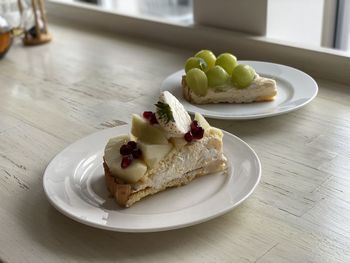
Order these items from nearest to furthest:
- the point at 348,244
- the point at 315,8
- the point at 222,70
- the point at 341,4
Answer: the point at 348,244 → the point at 222,70 → the point at 341,4 → the point at 315,8

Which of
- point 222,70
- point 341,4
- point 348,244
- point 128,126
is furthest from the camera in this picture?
point 341,4

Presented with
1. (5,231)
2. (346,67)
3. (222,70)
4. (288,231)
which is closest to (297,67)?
(346,67)

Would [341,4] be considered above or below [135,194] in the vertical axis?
above

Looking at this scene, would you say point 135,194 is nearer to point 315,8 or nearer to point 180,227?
point 180,227

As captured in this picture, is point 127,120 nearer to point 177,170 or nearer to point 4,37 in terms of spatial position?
point 177,170

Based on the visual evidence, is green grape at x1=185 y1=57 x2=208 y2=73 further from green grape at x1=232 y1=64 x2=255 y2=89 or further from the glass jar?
the glass jar

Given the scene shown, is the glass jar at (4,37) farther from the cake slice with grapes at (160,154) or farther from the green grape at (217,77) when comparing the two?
the cake slice with grapes at (160,154)

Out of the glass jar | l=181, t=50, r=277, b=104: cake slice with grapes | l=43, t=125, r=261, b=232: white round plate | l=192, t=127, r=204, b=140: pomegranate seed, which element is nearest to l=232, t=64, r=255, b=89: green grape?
l=181, t=50, r=277, b=104: cake slice with grapes

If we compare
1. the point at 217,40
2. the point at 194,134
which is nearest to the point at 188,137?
the point at 194,134

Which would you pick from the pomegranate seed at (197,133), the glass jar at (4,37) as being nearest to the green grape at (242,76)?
the pomegranate seed at (197,133)
